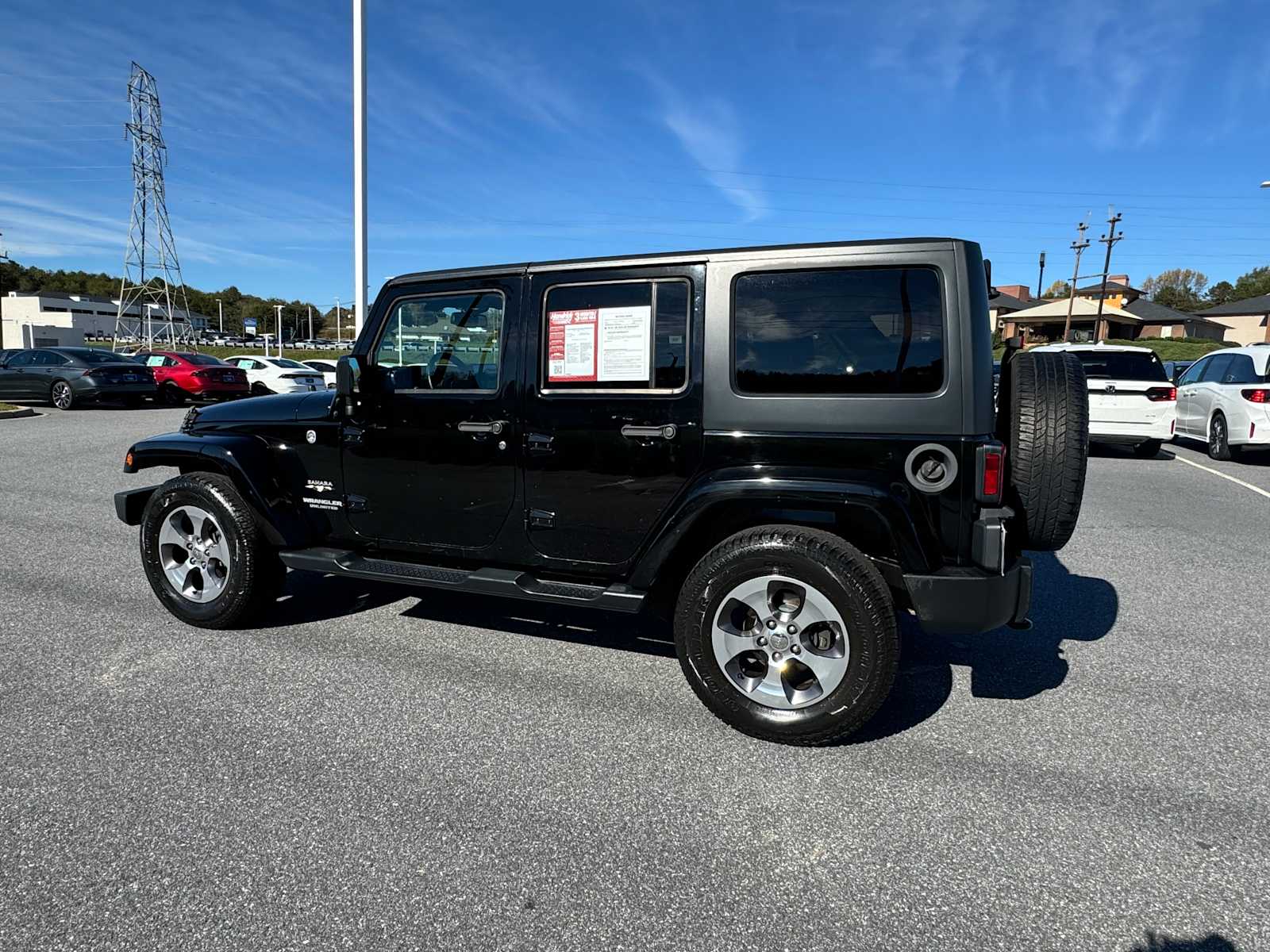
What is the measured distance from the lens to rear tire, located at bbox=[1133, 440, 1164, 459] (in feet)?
38.3

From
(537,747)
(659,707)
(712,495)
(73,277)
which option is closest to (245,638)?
(537,747)

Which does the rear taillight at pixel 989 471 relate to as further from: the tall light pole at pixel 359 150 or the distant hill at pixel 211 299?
the distant hill at pixel 211 299

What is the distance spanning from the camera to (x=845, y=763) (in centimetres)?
298

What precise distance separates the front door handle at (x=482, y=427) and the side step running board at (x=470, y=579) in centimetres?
68

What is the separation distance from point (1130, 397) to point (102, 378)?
20.8 m

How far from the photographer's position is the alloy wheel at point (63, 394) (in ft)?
58.4

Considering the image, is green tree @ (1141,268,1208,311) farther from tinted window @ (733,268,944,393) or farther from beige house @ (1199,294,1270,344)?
tinted window @ (733,268,944,393)

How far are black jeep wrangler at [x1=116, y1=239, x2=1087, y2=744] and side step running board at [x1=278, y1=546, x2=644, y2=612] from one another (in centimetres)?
1

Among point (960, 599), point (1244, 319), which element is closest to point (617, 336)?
point (960, 599)

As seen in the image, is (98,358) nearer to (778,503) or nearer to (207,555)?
(207,555)

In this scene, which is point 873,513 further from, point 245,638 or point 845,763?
point 245,638

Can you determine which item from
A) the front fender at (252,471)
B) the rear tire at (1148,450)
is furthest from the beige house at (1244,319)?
the front fender at (252,471)

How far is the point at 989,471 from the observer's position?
296cm

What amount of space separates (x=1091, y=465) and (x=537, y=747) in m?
10.9
